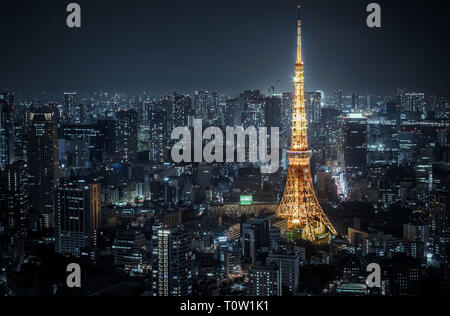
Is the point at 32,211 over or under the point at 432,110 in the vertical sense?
under

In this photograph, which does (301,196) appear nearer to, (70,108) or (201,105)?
(201,105)

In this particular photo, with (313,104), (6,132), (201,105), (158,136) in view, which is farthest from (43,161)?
(313,104)

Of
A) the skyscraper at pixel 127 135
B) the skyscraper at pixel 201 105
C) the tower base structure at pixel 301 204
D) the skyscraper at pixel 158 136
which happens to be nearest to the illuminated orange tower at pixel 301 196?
the tower base structure at pixel 301 204

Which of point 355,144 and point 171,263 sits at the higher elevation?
point 355,144

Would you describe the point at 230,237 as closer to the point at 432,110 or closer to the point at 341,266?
the point at 341,266

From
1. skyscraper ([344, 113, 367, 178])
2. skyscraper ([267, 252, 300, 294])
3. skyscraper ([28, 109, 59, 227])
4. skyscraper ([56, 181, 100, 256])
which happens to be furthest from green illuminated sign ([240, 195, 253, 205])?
skyscraper ([267, 252, 300, 294])

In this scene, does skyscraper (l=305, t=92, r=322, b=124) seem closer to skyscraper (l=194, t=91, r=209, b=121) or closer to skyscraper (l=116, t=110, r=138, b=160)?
skyscraper (l=194, t=91, r=209, b=121)
